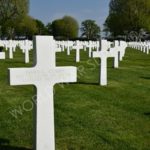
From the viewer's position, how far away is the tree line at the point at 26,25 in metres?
59.5

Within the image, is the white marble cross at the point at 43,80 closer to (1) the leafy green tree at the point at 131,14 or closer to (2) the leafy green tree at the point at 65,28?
(1) the leafy green tree at the point at 131,14

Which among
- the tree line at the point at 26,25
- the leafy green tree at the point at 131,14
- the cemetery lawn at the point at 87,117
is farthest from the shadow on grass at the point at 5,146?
the leafy green tree at the point at 131,14

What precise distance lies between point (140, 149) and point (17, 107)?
9.81 ft

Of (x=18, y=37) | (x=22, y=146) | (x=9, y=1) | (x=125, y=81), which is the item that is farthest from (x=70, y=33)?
(x=22, y=146)

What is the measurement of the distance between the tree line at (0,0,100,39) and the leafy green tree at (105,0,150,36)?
13.3 meters

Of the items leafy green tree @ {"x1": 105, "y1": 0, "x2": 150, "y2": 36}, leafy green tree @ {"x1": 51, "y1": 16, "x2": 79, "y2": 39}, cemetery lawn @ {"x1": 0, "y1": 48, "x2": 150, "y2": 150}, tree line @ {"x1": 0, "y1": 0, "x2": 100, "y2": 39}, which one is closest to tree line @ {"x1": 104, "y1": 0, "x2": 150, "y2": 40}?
leafy green tree @ {"x1": 105, "y1": 0, "x2": 150, "y2": 36}

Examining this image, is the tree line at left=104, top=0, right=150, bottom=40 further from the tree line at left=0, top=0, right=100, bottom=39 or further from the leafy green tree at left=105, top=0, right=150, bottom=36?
the tree line at left=0, top=0, right=100, bottom=39

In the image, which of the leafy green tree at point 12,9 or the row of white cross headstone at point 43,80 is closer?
the row of white cross headstone at point 43,80

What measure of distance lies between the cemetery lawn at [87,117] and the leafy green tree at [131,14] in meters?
55.3

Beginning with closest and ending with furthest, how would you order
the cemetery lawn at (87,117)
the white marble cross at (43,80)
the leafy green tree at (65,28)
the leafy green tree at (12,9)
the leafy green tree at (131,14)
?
the white marble cross at (43,80) → the cemetery lawn at (87,117) → the leafy green tree at (12,9) → the leafy green tree at (131,14) → the leafy green tree at (65,28)

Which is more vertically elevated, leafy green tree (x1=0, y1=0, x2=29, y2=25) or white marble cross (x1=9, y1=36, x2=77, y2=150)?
leafy green tree (x1=0, y1=0, x2=29, y2=25)

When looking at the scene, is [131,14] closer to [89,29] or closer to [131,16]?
[131,16]

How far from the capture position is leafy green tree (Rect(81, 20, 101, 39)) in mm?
113356

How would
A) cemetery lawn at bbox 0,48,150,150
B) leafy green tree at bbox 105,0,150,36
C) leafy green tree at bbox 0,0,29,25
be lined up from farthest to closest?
leafy green tree at bbox 105,0,150,36 → leafy green tree at bbox 0,0,29,25 → cemetery lawn at bbox 0,48,150,150
